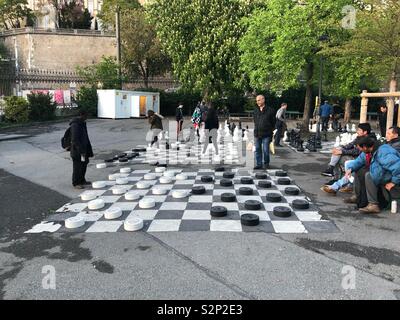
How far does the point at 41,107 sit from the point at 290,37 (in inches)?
643

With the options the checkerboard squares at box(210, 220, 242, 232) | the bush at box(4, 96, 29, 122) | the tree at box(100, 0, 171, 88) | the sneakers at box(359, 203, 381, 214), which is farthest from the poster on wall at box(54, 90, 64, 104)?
the sneakers at box(359, 203, 381, 214)

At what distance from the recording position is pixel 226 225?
5.31 m

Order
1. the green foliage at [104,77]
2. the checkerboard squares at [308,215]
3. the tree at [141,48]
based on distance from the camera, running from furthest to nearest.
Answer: the tree at [141,48] → the green foliage at [104,77] → the checkerboard squares at [308,215]

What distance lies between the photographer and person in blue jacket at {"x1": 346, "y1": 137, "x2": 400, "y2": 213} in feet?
18.0

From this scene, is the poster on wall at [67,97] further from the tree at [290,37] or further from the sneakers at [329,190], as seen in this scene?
the sneakers at [329,190]

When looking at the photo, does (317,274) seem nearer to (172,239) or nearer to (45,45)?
(172,239)

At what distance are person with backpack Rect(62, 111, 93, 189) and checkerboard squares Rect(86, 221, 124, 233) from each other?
265 cm

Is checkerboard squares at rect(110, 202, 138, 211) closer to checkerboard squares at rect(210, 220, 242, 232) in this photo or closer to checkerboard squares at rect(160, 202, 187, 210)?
checkerboard squares at rect(160, 202, 187, 210)

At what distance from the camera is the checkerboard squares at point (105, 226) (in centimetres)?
518

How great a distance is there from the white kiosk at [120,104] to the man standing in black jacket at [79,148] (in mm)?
20286

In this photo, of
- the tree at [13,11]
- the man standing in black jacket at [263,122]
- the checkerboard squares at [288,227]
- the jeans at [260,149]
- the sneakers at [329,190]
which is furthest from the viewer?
the tree at [13,11]

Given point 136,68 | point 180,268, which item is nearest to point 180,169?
point 180,268
